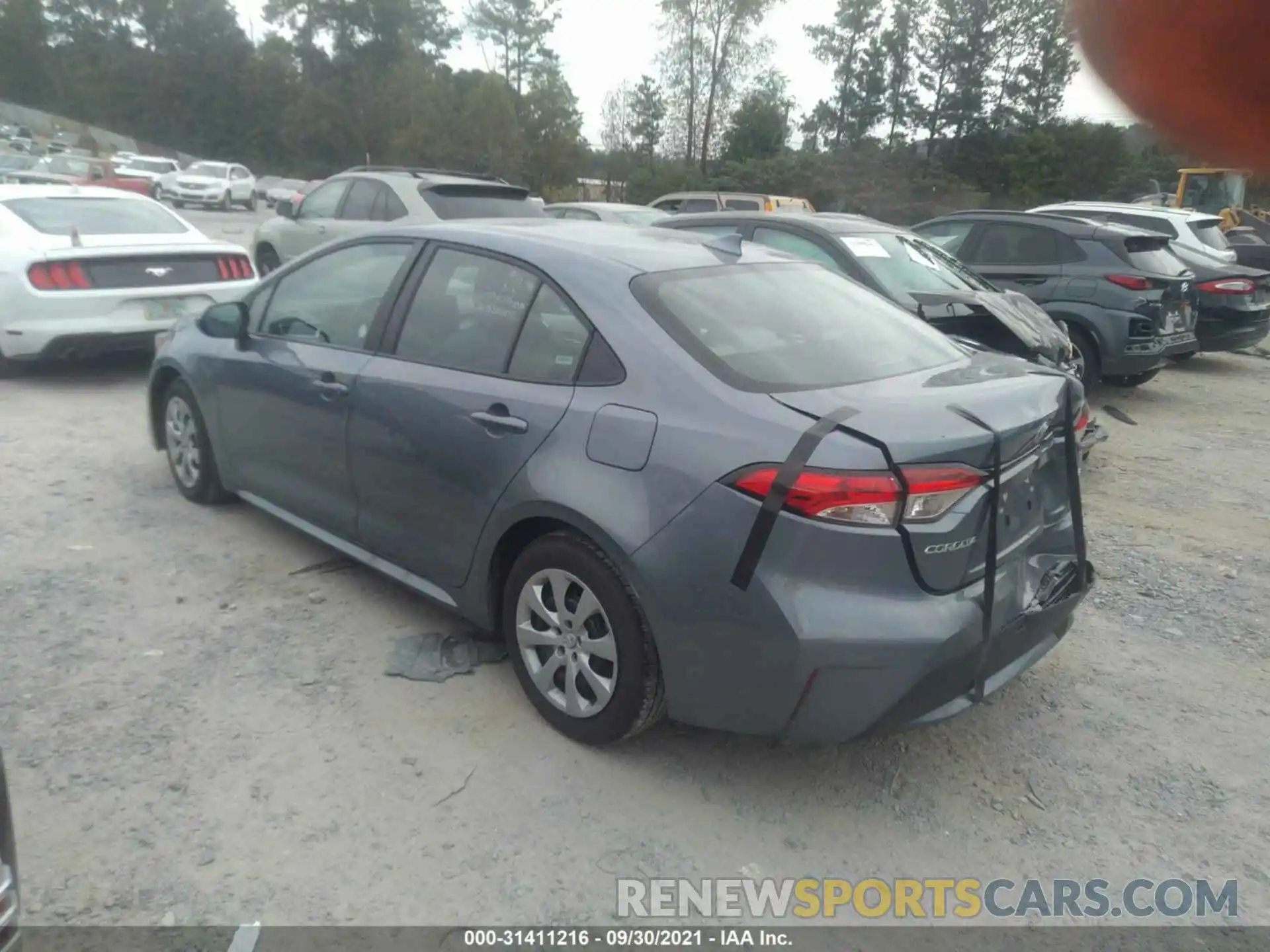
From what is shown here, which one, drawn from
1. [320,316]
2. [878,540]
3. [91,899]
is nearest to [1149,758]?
[878,540]

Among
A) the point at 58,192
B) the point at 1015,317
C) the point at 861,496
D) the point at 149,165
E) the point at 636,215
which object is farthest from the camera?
the point at 149,165

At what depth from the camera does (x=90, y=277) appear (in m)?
7.31

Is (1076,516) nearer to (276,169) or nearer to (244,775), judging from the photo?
(244,775)

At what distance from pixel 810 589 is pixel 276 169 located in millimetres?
63156

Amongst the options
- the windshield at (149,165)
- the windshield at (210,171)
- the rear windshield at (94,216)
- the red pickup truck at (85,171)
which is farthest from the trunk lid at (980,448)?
the windshield at (149,165)

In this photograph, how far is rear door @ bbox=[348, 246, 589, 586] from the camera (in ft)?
11.4

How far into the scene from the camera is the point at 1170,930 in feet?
8.87

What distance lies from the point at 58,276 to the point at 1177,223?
10.6m

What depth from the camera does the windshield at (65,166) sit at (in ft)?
86.1

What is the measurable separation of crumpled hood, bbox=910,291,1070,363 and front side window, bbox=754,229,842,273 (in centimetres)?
64

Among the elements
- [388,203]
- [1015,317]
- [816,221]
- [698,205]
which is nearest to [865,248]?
Result: [816,221]

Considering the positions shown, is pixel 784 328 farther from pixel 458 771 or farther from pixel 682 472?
pixel 458 771

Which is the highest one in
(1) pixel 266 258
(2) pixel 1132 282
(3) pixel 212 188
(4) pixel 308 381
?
(2) pixel 1132 282

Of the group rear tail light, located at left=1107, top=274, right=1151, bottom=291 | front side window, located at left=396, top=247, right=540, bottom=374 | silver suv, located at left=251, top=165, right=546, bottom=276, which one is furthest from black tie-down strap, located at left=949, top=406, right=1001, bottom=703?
silver suv, located at left=251, top=165, right=546, bottom=276
